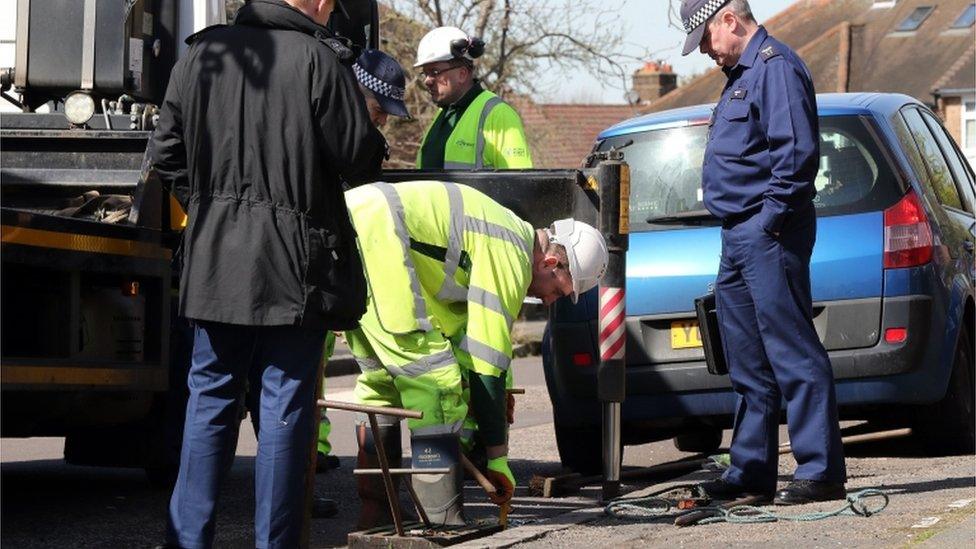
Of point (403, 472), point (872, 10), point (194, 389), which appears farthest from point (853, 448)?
point (872, 10)

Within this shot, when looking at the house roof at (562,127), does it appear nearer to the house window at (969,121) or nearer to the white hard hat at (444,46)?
the white hard hat at (444,46)

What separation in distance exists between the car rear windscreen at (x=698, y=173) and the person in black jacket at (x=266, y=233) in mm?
3505

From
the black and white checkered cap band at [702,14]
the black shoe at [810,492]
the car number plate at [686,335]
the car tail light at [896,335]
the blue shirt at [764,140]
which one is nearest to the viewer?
the blue shirt at [764,140]

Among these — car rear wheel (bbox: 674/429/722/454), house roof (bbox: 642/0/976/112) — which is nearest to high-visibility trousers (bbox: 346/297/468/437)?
car rear wheel (bbox: 674/429/722/454)

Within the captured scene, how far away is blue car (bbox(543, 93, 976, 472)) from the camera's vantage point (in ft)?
26.2

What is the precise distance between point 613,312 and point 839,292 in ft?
3.59

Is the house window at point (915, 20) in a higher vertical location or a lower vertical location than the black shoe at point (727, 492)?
higher

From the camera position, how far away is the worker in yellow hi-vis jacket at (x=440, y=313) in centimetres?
599

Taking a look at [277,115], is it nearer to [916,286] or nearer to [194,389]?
[194,389]

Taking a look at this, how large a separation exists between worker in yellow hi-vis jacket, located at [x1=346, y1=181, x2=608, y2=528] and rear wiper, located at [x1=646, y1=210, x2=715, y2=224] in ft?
7.13

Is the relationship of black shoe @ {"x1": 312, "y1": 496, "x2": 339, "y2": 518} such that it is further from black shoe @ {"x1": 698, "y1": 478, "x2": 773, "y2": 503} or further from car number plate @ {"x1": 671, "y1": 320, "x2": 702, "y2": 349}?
car number plate @ {"x1": 671, "y1": 320, "x2": 702, "y2": 349}

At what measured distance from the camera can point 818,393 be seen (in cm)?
693

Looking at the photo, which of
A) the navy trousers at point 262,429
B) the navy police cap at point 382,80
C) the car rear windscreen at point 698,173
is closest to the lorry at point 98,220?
the navy police cap at point 382,80

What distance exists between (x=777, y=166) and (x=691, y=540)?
1501mm
